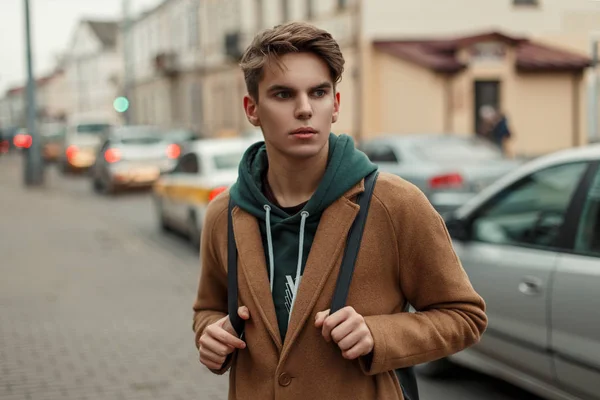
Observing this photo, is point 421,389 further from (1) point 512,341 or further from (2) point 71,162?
(2) point 71,162

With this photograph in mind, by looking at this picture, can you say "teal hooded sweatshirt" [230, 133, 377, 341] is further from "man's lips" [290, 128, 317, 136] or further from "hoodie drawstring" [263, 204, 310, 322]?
"man's lips" [290, 128, 317, 136]

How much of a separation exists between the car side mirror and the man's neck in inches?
116

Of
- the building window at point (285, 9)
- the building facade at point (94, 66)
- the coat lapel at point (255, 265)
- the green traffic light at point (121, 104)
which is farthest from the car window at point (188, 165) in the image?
the building facade at point (94, 66)

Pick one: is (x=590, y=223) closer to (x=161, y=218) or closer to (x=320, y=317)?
(x=320, y=317)

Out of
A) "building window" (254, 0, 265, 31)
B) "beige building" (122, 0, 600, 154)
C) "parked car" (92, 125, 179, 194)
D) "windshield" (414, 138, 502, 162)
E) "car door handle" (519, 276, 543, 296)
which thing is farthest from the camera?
"building window" (254, 0, 265, 31)

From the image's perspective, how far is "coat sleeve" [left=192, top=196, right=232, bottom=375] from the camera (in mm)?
2314


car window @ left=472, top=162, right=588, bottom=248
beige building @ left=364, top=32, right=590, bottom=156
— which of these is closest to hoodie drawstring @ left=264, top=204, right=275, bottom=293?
car window @ left=472, top=162, right=588, bottom=248

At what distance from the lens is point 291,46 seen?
2.04 meters

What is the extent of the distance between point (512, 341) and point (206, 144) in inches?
335

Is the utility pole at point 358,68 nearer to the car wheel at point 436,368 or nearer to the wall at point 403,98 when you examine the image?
the wall at point 403,98

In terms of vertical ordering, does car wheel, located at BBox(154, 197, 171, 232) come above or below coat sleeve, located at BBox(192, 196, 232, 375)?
below

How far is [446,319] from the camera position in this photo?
2104 millimetres

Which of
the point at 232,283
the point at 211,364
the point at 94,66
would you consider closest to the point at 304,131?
the point at 232,283

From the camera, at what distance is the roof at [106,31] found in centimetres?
8450
